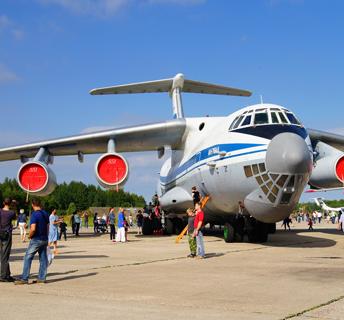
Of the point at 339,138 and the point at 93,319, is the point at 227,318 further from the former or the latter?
the point at 339,138

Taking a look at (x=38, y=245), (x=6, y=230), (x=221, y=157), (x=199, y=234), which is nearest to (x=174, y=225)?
(x=221, y=157)

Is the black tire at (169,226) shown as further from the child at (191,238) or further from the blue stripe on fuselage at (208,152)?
the child at (191,238)

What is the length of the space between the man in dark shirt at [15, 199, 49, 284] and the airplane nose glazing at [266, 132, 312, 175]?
5.13 metres

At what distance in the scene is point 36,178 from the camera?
16.5m

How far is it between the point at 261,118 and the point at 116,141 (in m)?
6.97

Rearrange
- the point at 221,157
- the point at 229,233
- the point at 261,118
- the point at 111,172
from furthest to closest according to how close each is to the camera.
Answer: the point at 111,172 < the point at 229,233 < the point at 221,157 < the point at 261,118

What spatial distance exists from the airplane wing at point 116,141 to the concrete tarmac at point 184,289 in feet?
23.8

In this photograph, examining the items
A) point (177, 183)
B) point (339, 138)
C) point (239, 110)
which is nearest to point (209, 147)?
point (239, 110)

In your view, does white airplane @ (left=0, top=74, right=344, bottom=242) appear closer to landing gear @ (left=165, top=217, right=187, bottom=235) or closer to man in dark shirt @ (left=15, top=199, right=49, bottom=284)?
landing gear @ (left=165, top=217, right=187, bottom=235)

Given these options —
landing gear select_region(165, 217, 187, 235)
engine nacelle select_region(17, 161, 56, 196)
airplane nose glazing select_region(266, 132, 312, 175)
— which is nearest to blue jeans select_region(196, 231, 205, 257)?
airplane nose glazing select_region(266, 132, 312, 175)

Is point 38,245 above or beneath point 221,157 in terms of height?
beneath

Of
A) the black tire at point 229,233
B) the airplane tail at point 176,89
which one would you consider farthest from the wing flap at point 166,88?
the black tire at point 229,233

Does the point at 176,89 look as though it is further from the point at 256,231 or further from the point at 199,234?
the point at 199,234

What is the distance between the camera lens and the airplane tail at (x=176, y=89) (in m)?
20.7
